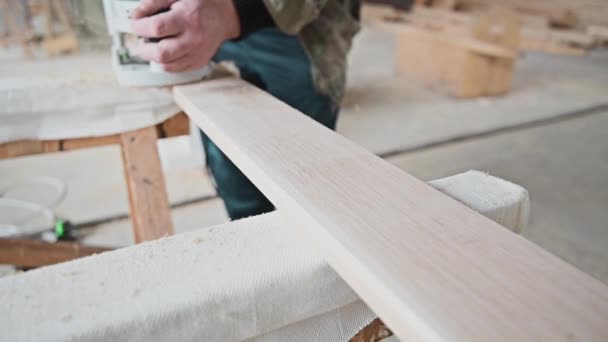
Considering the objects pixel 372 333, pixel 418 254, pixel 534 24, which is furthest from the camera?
pixel 534 24

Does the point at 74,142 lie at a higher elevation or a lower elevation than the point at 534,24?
higher

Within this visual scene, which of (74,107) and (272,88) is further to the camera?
(272,88)

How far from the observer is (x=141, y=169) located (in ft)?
3.38

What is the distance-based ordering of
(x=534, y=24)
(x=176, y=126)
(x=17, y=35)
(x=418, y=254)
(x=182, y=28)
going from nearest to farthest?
(x=418, y=254) < (x=182, y=28) < (x=176, y=126) < (x=17, y=35) < (x=534, y=24)

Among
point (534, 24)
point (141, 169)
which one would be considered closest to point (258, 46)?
point (141, 169)

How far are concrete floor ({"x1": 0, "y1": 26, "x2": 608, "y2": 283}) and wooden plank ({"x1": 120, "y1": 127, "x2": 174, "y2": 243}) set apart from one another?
3.61 ft

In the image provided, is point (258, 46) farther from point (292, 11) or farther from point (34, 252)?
point (34, 252)

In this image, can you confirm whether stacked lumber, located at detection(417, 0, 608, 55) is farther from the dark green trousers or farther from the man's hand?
the man's hand

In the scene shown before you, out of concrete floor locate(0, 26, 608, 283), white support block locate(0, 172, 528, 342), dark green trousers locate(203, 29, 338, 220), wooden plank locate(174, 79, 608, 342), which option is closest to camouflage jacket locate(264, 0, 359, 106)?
dark green trousers locate(203, 29, 338, 220)

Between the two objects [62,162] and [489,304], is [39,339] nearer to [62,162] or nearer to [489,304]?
[489,304]

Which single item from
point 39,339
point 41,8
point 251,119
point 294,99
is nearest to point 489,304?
point 39,339

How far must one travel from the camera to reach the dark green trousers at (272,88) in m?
1.25

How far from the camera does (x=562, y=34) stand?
4.28 meters

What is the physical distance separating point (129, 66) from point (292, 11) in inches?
14.0
